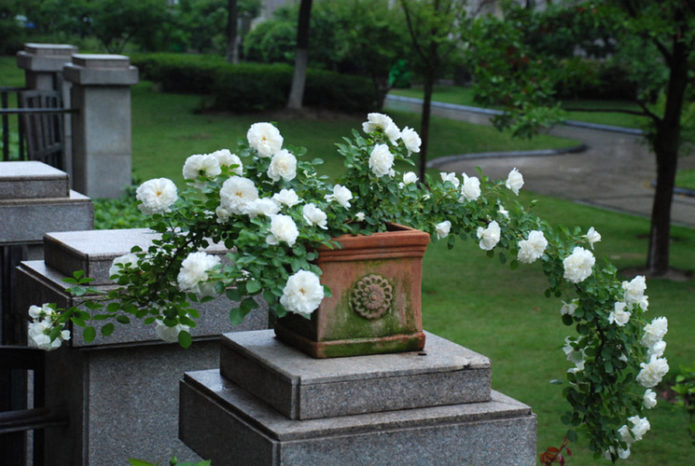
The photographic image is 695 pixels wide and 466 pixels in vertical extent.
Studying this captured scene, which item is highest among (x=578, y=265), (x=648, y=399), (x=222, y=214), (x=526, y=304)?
(x=222, y=214)

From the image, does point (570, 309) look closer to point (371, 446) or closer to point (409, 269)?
point (409, 269)

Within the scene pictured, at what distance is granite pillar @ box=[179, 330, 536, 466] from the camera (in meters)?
2.45

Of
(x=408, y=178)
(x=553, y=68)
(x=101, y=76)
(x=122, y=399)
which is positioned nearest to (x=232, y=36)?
(x=553, y=68)

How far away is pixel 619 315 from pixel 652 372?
210 millimetres

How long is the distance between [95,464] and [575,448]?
4.41 metres

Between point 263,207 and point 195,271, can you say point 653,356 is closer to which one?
point 263,207

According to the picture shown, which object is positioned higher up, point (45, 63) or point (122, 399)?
point (45, 63)

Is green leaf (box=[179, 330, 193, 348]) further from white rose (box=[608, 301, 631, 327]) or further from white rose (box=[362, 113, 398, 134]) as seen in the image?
white rose (box=[608, 301, 631, 327])

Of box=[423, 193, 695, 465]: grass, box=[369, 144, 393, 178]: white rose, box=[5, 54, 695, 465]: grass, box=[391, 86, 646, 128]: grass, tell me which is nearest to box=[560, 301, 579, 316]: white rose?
box=[369, 144, 393, 178]: white rose

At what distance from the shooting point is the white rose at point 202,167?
2.65 m

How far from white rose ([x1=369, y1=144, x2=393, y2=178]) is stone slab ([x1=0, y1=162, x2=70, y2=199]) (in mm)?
2749

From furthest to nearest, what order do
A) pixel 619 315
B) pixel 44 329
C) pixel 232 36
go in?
pixel 232 36
pixel 619 315
pixel 44 329

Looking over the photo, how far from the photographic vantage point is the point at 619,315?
295cm

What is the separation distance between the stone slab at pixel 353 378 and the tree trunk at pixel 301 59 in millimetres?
24323
